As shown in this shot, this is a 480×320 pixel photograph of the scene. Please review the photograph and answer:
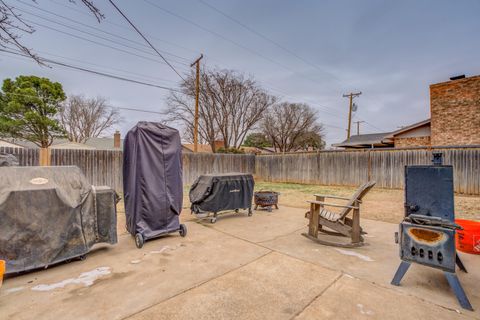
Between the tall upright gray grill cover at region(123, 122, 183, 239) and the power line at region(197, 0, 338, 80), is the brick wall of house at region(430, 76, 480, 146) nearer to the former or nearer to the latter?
the power line at region(197, 0, 338, 80)

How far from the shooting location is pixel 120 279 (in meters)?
2.47

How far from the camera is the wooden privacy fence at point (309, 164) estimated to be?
27.3 ft

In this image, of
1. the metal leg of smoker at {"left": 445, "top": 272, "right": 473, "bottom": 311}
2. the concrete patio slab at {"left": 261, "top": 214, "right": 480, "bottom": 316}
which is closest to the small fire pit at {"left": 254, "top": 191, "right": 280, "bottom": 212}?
the concrete patio slab at {"left": 261, "top": 214, "right": 480, "bottom": 316}

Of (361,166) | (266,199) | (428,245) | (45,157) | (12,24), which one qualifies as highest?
(12,24)

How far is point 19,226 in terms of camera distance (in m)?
2.51

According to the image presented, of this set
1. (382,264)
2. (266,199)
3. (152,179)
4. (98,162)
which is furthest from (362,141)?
(152,179)

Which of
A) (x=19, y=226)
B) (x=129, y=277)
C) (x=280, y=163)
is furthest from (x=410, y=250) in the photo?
(x=280, y=163)

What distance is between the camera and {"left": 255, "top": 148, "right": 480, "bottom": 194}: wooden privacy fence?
8.46 m

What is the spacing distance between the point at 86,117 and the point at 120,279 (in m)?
27.7

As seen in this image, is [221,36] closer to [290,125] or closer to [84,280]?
[84,280]

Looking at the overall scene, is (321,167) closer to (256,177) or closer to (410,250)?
(256,177)

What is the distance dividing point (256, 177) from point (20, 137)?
18328 millimetres

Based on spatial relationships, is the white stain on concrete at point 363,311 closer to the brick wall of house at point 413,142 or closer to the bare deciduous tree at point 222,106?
the brick wall of house at point 413,142

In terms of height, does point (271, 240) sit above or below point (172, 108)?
below
